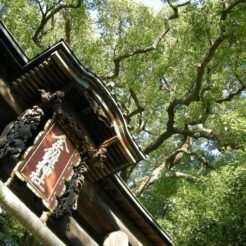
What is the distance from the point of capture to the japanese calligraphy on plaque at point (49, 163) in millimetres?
5902

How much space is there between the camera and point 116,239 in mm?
7891

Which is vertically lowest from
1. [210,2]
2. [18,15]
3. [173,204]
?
[173,204]

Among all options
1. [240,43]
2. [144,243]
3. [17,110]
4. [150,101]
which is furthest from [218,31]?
[17,110]

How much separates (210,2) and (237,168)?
7277 mm

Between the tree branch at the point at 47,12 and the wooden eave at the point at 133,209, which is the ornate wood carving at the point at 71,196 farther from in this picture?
the tree branch at the point at 47,12

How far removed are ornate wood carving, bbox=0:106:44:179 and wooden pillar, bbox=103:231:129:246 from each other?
9.57 feet

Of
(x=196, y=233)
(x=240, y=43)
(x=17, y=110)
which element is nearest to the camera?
(x=17, y=110)

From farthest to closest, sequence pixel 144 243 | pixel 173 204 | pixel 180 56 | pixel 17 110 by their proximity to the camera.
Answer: pixel 180 56 → pixel 173 204 → pixel 144 243 → pixel 17 110

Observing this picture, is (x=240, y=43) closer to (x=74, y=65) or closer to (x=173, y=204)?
(x=173, y=204)

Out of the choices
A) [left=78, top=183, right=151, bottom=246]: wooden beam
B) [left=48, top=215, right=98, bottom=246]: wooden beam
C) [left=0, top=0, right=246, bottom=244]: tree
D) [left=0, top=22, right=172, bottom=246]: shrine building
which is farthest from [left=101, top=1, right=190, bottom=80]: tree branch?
[left=48, top=215, right=98, bottom=246]: wooden beam

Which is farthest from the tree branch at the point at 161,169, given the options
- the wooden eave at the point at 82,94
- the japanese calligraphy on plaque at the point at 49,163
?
the japanese calligraphy on plaque at the point at 49,163

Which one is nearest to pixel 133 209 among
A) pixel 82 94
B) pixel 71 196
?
pixel 71 196

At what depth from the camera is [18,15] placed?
16.7m

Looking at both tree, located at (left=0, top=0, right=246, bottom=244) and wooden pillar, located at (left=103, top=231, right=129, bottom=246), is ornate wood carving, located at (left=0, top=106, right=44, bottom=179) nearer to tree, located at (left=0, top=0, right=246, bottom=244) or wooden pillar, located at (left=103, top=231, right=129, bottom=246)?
wooden pillar, located at (left=103, top=231, right=129, bottom=246)
